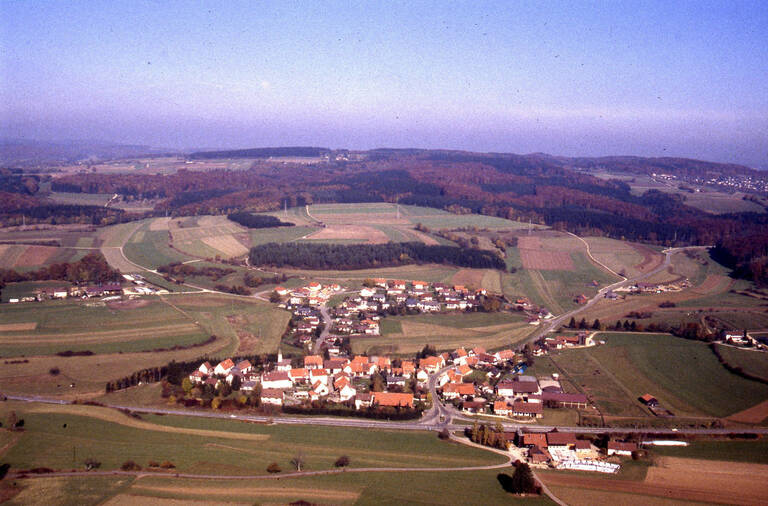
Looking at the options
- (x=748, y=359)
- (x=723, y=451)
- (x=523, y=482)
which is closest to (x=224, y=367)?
(x=523, y=482)

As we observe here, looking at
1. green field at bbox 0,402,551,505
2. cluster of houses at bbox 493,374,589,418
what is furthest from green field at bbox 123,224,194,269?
cluster of houses at bbox 493,374,589,418

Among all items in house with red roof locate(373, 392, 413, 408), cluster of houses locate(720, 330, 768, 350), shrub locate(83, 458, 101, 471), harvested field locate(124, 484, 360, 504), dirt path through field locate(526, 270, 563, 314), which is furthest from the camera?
dirt path through field locate(526, 270, 563, 314)

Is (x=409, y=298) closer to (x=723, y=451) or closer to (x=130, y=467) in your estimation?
(x=723, y=451)

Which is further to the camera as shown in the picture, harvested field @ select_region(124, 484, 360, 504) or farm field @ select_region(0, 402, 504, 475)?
farm field @ select_region(0, 402, 504, 475)

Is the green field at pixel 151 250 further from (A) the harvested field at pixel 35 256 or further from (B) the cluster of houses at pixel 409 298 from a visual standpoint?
(B) the cluster of houses at pixel 409 298

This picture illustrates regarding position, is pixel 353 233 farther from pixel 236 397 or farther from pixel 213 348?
pixel 236 397

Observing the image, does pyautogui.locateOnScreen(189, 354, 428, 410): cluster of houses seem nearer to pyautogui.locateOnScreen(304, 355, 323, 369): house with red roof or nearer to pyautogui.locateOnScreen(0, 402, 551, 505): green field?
pyautogui.locateOnScreen(304, 355, 323, 369): house with red roof

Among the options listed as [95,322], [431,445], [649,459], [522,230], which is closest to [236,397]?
[431,445]
